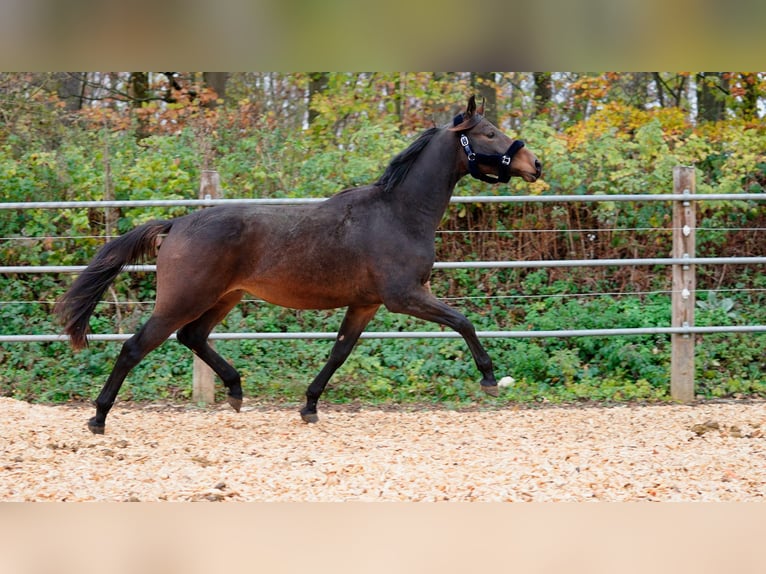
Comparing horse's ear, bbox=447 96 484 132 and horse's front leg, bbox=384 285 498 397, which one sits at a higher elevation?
horse's ear, bbox=447 96 484 132

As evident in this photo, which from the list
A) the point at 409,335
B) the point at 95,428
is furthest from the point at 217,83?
the point at 95,428

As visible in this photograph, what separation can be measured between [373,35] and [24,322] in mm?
7395

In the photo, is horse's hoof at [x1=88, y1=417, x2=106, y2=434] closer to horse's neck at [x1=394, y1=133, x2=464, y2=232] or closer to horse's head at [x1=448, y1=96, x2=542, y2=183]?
horse's neck at [x1=394, y1=133, x2=464, y2=232]

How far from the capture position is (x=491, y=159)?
17.2 ft

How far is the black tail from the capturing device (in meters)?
5.25

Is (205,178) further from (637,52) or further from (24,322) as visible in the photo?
(637,52)

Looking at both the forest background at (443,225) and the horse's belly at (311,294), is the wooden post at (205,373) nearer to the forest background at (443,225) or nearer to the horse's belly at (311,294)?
the forest background at (443,225)

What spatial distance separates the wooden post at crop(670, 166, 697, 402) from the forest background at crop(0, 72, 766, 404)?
0.26 meters

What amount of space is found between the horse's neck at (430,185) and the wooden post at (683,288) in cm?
215

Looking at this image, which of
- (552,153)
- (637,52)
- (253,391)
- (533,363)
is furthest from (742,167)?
(637,52)

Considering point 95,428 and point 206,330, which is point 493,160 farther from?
point 95,428

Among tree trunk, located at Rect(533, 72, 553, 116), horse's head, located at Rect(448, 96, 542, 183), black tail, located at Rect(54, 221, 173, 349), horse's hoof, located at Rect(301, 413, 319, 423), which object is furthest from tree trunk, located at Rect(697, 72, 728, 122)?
black tail, located at Rect(54, 221, 173, 349)

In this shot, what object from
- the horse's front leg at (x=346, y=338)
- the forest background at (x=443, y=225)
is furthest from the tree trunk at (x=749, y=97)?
the horse's front leg at (x=346, y=338)

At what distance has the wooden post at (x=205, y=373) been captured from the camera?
6.43 meters
